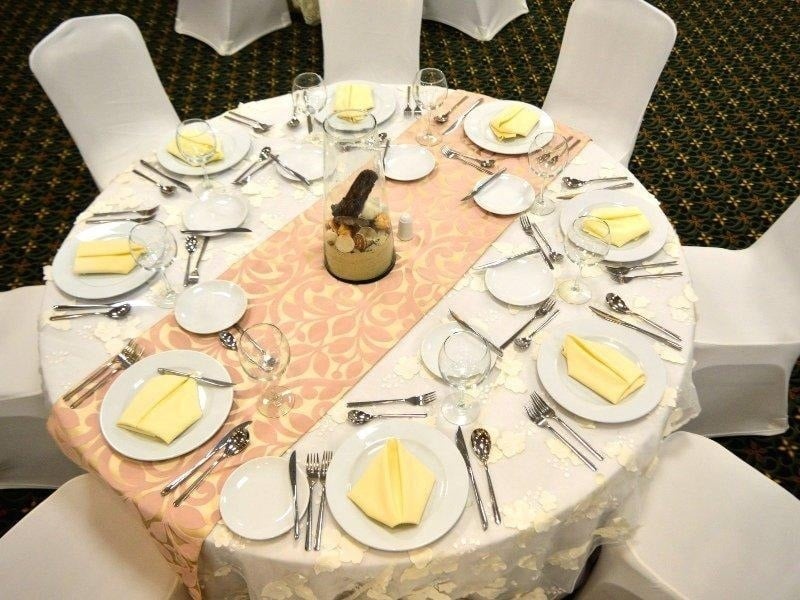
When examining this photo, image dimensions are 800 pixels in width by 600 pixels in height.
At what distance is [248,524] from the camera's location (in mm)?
1295

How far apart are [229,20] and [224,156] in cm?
285

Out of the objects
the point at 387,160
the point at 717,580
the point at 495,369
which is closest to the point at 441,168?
the point at 387,160

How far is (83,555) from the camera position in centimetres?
160

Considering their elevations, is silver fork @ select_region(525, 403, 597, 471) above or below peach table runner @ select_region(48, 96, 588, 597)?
above

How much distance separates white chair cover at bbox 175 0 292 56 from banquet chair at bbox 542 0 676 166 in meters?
2.72

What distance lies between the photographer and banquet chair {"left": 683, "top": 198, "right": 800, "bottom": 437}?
2102 mm

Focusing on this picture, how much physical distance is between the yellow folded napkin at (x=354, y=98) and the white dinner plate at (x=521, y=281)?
2.98 feet

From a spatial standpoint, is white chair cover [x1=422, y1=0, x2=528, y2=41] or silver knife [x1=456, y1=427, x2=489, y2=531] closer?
silver knife [x1=456, y1=427, x2=489, y2=531]

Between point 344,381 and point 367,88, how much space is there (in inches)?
51.4

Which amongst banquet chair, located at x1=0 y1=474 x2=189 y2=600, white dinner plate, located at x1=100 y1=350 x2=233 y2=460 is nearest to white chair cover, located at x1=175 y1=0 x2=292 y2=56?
white dinner plate, located at x1=100 y1=350 x2=233 y2=460

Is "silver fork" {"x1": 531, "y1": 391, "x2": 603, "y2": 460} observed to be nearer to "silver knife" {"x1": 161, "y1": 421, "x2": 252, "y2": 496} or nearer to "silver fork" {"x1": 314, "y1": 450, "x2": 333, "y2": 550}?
"silver fork" {"x1": 314, "y1": 450, "x2": 333, "y2": 550}

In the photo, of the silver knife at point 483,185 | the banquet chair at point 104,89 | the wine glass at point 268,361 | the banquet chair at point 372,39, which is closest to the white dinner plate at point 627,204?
the silver knife at point 483,185

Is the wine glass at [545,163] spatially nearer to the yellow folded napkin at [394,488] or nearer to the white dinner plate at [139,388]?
the yellow folded napkin at [394,488]

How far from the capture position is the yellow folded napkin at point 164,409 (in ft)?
4.70
